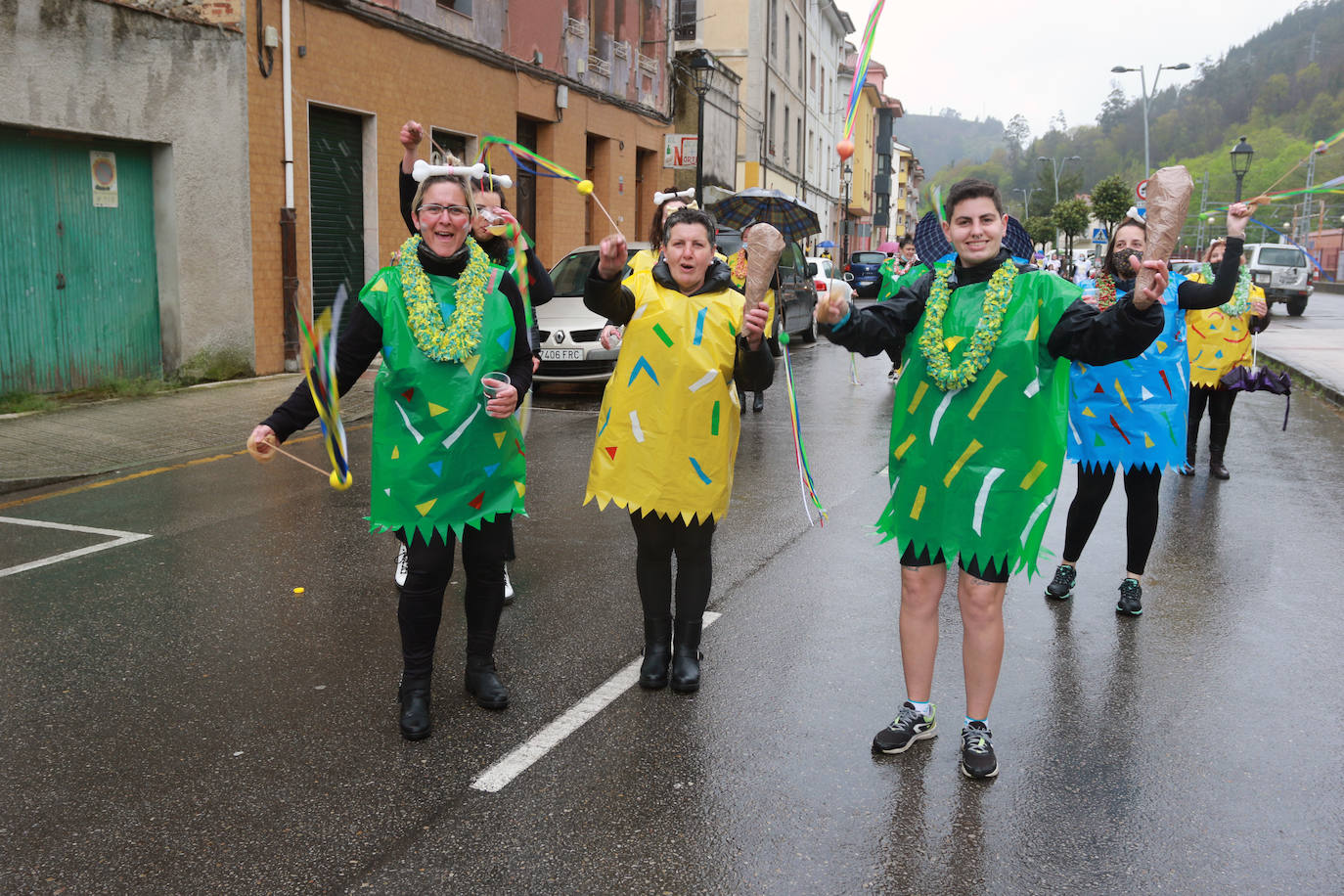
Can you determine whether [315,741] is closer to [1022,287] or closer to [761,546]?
[1022,287]

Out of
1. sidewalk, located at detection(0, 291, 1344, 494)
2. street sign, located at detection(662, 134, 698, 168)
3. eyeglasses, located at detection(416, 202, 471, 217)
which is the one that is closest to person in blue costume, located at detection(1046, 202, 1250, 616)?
eyeglasses, located at detection(416, 202, 471, 217)

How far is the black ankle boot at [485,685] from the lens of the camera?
13.0 ft

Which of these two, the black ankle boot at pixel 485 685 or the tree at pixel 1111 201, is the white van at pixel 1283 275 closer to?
the tree at pixel 1111 201

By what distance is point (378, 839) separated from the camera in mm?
3057

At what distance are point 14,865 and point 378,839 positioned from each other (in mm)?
925

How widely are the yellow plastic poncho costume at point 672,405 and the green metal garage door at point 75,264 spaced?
905cm

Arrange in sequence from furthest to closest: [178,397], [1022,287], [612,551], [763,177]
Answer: [763,177] < [178,397] < [612,551] < [1022,287]

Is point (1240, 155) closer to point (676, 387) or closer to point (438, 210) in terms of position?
point (676, 387)

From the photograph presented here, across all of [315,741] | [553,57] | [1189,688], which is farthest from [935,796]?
[553,57]

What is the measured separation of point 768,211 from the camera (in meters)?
10.2

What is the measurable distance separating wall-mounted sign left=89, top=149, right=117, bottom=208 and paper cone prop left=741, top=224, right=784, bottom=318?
408 inches

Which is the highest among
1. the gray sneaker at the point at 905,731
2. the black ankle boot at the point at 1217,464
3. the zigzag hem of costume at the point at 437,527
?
the zigzag hem of costume at the point at 437,527

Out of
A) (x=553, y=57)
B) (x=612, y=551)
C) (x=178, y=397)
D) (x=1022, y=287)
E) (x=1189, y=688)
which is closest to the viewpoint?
(x=1022, y=287)

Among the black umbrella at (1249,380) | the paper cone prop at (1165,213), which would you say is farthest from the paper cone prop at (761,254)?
the black umbrella at (1249,380)
